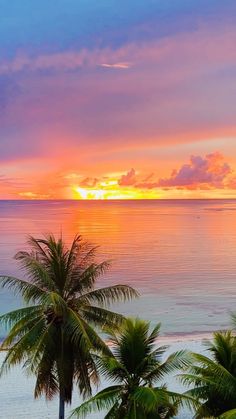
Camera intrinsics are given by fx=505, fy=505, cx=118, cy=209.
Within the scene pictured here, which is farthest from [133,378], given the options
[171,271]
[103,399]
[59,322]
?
[171,271]

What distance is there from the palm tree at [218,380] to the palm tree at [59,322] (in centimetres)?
325

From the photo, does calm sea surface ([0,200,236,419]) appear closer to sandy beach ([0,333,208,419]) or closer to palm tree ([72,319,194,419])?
sandy beach ([0,333,208,419])

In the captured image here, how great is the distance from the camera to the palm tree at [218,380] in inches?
545

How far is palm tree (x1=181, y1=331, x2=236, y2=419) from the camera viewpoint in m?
13.9

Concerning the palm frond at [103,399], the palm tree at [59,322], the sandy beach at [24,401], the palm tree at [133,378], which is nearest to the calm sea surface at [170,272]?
the sandy beach at [24,401]

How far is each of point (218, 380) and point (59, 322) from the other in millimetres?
5196

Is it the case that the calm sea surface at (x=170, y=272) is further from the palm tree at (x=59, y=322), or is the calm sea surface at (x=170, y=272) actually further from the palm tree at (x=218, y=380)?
the palm tree at (x=218, y=380)

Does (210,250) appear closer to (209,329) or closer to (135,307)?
(135,307)

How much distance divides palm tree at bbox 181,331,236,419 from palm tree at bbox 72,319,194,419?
0.65 meters

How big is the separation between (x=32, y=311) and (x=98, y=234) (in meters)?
90.2

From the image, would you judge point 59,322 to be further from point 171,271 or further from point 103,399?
point 171,271

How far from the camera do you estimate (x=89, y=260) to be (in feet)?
59.2

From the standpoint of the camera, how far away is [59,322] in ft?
52.4

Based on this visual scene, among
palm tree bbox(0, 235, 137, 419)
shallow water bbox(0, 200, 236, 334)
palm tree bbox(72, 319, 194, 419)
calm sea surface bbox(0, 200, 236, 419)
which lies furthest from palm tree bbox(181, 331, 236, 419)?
shallow water bbox(0, 200, 236, 334)
